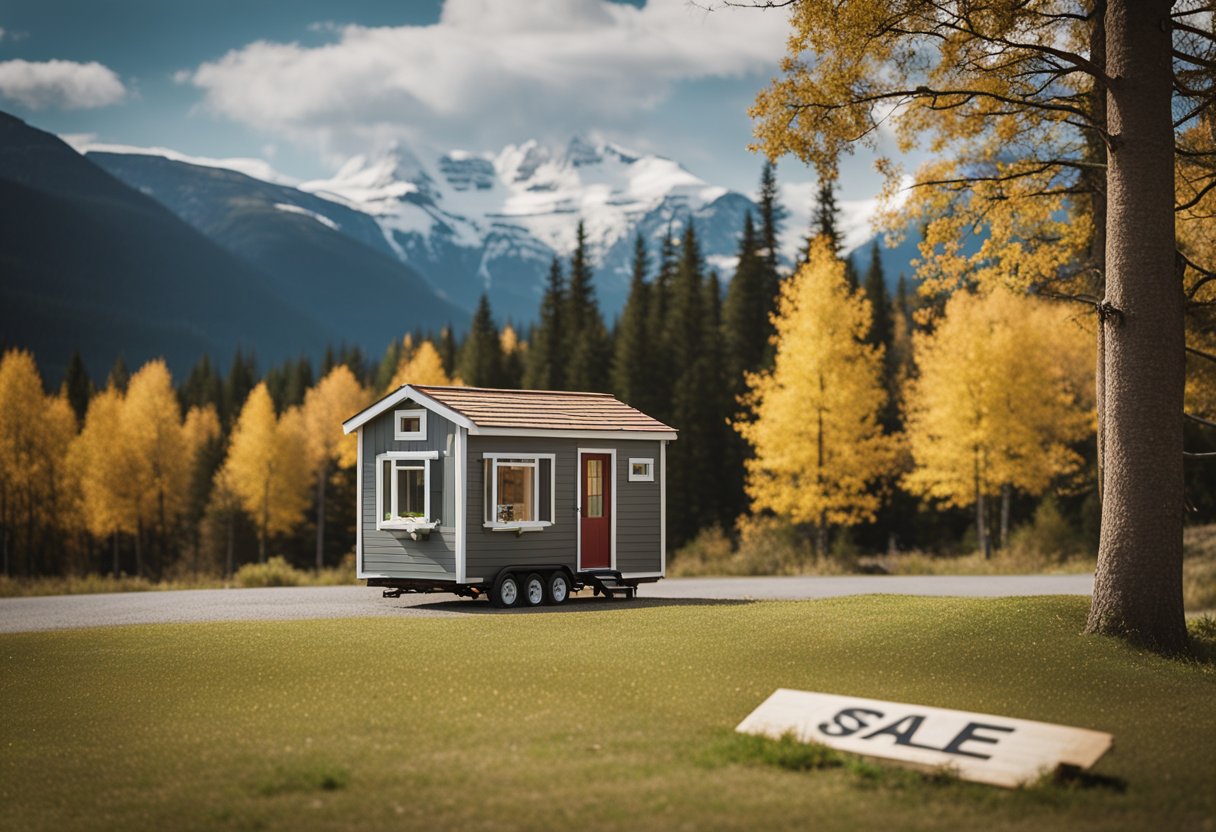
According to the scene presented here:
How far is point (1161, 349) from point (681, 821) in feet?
31.3

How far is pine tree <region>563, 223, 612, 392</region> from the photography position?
68.4m

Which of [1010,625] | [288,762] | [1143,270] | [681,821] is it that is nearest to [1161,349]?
[1143,270]

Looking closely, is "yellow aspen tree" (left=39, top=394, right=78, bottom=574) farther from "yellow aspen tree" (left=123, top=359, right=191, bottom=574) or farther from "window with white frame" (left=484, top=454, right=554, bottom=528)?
"window with white frame" (left=484, top=454, right=554, bottom=528)

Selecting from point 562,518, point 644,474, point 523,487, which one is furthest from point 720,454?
point 523,487

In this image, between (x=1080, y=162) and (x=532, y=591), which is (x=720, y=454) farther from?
(x=1080, y=162)

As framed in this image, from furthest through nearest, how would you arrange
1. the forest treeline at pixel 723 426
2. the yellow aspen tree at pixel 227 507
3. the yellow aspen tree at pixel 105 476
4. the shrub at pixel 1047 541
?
the yellow aspen tree at pixel 227 507 → the yellow aspen tree at pixel 105 476 → the forest treeline at pixel 723 426 → the shrub at pixel 1047 541

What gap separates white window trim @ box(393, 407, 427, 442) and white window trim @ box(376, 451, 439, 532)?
0.28 meters

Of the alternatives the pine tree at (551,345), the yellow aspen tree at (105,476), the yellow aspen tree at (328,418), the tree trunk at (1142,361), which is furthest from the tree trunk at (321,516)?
the tree trunk at (1142,361)

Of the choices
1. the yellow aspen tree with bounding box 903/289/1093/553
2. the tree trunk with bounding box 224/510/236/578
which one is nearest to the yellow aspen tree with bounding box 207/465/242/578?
the tree trunk with bounding box 224/510/236/578

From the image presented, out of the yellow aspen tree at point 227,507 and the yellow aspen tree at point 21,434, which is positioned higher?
the yellow aspen tree at point 21,434

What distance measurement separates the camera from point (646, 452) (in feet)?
78.4

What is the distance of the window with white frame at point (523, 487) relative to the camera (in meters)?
21.6

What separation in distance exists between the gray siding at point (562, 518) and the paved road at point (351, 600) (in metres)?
0.85

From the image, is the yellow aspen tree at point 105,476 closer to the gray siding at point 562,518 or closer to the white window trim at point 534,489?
the gray siding at point 562,518
